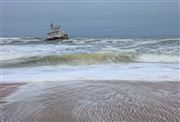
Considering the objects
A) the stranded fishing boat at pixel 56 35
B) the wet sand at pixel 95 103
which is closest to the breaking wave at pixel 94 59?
the wet sand at pixel 95 103

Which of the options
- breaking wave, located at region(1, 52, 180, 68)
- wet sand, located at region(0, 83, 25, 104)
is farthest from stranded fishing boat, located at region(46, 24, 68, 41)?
wet sand, located at region(0, 83, 25, 104)

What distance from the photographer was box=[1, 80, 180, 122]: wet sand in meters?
3.88

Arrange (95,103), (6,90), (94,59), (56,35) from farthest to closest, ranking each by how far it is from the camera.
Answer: (56,35)
(94,59)
(6,90)
(95,103)

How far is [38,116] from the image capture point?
395 centimetres

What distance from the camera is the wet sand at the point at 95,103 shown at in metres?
3.88

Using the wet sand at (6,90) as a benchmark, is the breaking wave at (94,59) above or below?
below

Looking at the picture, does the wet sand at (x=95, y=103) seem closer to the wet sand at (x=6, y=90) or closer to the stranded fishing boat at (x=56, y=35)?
the wet sand at (x=6, y=90)

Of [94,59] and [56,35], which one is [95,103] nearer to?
[94,59]

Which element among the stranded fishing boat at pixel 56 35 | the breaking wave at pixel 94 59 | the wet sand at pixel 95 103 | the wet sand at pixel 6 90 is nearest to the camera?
the wet sand at pixel 95 103

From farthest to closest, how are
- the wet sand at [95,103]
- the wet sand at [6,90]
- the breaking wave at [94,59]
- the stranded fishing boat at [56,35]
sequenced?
the stranded fishing boat at [56,35] → the breaking wave at [94,59] → the wet sand at [6,90] → the wet sand at [95,103]

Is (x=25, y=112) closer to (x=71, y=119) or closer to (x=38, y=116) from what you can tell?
(x=38, y=116)

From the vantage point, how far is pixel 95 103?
4.59 metres

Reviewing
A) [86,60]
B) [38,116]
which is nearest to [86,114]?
[38,116]


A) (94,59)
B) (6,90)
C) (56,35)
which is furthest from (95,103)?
(56,35)
